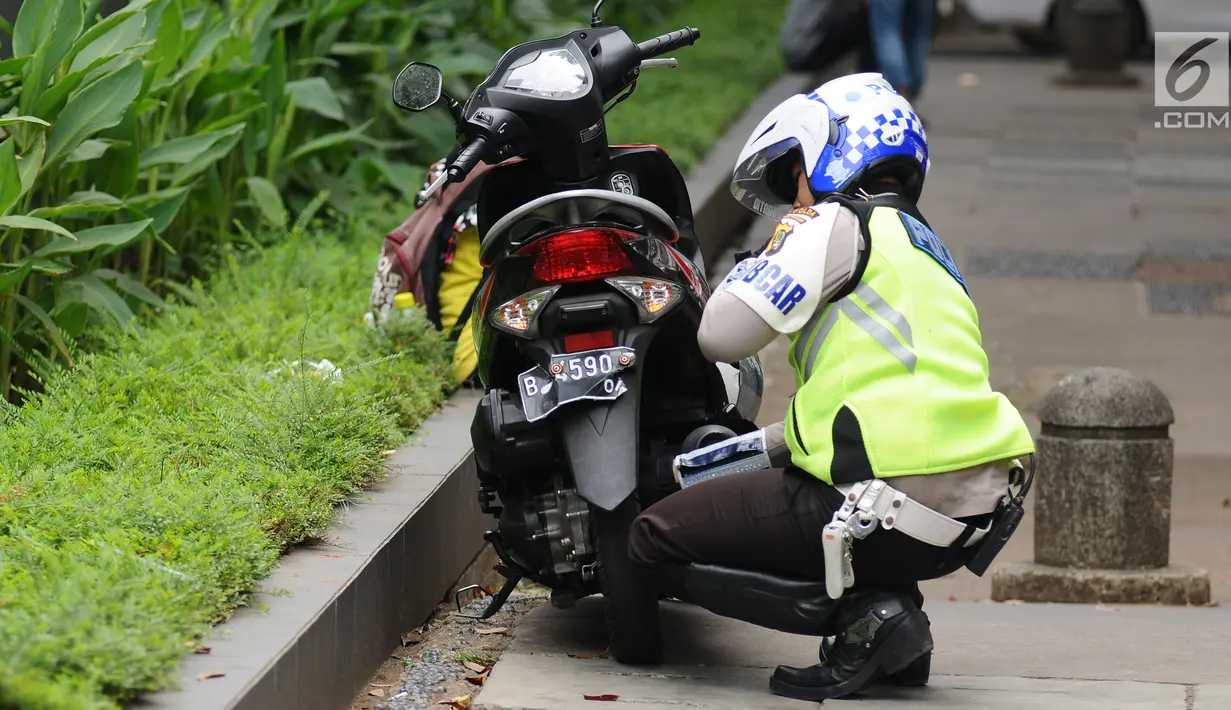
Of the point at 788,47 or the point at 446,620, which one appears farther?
the point at 788,47

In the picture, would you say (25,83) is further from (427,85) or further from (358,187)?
(358,187)

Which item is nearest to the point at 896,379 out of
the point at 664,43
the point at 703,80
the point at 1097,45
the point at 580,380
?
the point at 580,380

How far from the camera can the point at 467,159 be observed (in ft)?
13.0

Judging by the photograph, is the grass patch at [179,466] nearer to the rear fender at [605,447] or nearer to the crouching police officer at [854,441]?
the rear fender at [605,447]

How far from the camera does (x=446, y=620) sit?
453 cm

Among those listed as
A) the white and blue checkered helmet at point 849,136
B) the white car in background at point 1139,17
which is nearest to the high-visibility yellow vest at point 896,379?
the white and blue checkered helmet at point 849,136

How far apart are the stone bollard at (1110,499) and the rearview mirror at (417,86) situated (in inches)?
111

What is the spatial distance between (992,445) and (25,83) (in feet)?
10.4

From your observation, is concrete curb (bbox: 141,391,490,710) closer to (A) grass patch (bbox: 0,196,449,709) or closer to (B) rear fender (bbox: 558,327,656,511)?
(A) grass patch (bbox: 0,196,449,709)

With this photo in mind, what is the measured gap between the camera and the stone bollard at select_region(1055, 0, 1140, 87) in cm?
1580

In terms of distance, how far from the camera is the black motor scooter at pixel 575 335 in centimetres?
387

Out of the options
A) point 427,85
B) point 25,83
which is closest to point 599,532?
point 427,85

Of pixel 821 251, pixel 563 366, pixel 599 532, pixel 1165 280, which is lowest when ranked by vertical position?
pixel 1165 280

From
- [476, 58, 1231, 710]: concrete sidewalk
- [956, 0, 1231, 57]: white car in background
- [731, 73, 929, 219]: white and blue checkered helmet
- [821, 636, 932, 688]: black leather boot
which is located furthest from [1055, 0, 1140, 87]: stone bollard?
[821, 636, 932, 688]: black leather boot
